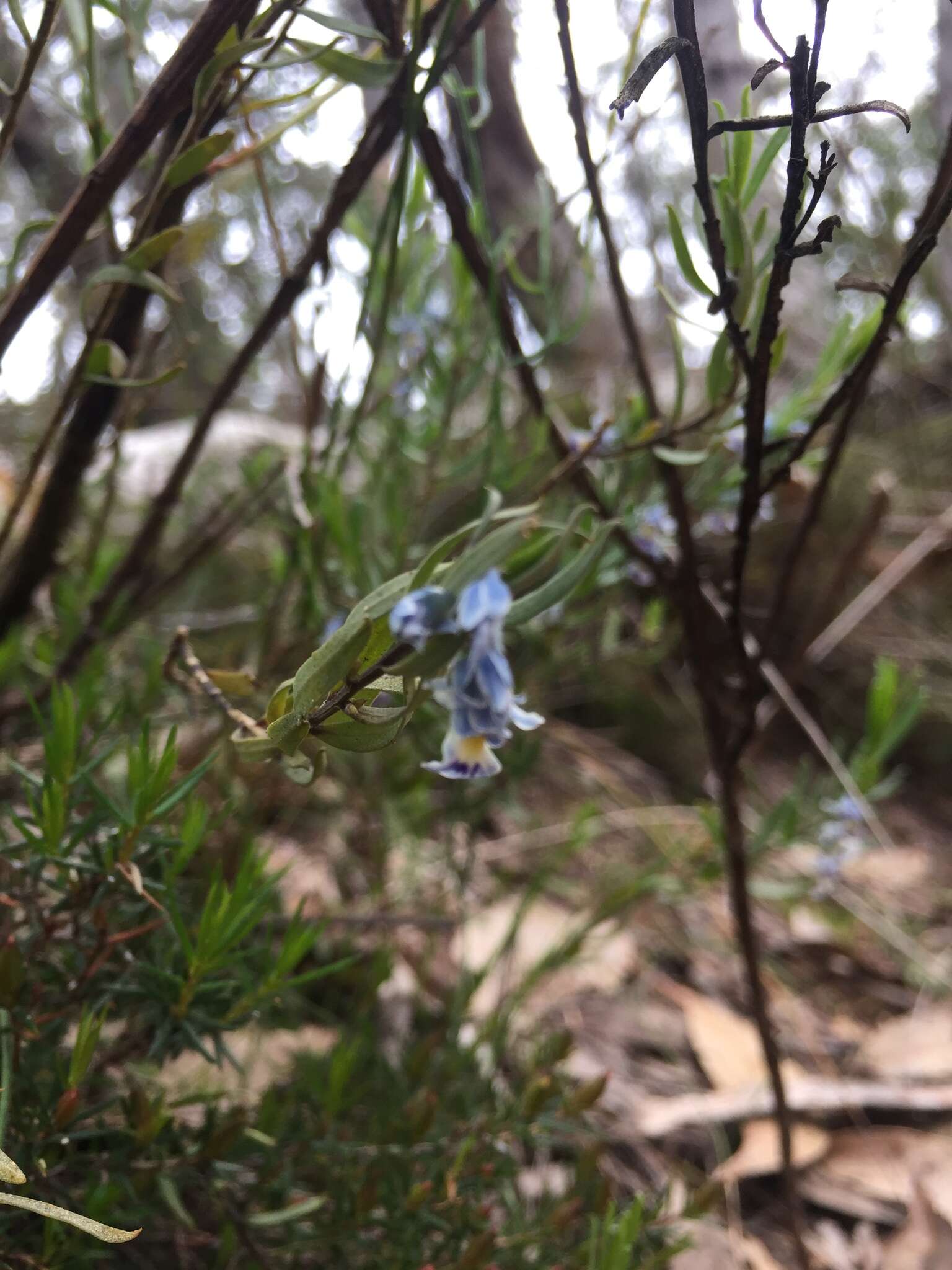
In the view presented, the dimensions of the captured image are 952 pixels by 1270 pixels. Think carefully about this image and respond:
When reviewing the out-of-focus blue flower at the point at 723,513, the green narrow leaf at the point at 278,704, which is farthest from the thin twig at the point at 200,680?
the out-of-focus blue flower at the point at 723,513

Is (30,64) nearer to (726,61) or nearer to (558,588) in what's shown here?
(558,588)

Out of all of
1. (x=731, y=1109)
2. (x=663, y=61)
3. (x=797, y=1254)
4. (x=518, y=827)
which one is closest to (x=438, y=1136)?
(x=797, y=1254)

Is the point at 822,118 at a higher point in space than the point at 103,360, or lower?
higher

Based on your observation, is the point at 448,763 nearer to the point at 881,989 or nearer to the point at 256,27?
the point at 256,27

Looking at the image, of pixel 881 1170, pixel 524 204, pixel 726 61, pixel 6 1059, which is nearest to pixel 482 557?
pixel 6 1059

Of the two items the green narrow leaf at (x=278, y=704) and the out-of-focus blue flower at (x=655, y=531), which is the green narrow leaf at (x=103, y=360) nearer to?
the green narrow leaf at (x=278, y=704)

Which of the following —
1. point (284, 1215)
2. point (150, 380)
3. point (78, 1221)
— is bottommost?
point (284, 1215)
